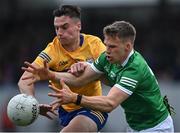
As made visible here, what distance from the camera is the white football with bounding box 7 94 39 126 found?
8.73 meters

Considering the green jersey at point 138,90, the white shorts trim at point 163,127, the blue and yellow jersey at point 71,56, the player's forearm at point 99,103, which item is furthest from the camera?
the blue and yellow jersey at point 71,56

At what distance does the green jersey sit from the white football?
2.99ft

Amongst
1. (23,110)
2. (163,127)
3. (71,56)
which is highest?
(71,56)

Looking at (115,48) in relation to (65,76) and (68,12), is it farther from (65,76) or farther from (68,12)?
(68,12)

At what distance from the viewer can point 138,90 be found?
8344 mm

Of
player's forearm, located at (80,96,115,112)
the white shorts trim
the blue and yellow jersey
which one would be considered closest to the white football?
the blue and yellow jersey

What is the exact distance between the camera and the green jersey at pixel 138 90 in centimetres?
817

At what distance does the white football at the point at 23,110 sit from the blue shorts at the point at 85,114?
0.98 metres

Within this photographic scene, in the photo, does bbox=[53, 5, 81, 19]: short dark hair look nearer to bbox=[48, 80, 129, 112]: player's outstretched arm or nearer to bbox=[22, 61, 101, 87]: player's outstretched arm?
bbox=[22, 61, 101, 87]: player's outstretched arm

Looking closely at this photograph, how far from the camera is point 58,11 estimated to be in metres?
9.49

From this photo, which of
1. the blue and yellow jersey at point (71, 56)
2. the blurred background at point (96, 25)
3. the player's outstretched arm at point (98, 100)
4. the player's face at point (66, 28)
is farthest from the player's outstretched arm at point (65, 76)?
the blurred background at point (96, 25)

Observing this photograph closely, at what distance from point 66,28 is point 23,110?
125cm

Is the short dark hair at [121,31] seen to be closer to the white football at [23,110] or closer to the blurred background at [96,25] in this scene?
the white football at [23,110]

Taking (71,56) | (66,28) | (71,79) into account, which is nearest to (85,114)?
(71,79)
